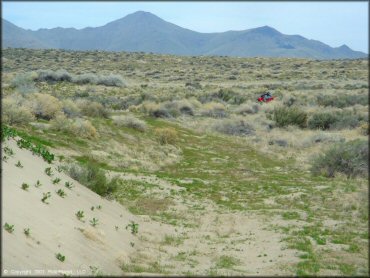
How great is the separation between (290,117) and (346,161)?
1660 centimetres

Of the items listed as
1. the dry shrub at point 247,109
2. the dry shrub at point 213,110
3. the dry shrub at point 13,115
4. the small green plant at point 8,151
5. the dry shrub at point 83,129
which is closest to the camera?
the small green plant at point 8,151

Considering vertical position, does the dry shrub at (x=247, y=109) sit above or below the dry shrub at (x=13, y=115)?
below

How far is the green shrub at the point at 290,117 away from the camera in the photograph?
39.3 metres

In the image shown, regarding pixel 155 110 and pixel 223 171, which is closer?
pixel 223 171

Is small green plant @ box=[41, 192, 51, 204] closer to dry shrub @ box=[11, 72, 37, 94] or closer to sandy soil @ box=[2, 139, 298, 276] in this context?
sandy soil @ box=[2, 139, 298, 276]

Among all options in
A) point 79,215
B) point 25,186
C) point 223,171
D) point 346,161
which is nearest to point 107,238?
point 79,215

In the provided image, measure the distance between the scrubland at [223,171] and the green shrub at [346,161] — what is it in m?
0.05

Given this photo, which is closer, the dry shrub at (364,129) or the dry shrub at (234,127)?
the dry shrub at (364,129)

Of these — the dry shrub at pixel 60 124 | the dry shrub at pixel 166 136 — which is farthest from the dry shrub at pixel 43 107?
the dry shrub at pixel 166 136

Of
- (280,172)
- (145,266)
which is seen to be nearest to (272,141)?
(280,172)

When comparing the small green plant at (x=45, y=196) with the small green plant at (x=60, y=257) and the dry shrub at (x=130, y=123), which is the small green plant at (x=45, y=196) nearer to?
the small green plant at (x=60, y=257)

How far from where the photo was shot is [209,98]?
170 ft

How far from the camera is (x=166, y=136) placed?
30312 mm

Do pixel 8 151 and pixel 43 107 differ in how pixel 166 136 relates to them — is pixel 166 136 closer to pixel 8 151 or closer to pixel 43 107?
pixel 43 107
